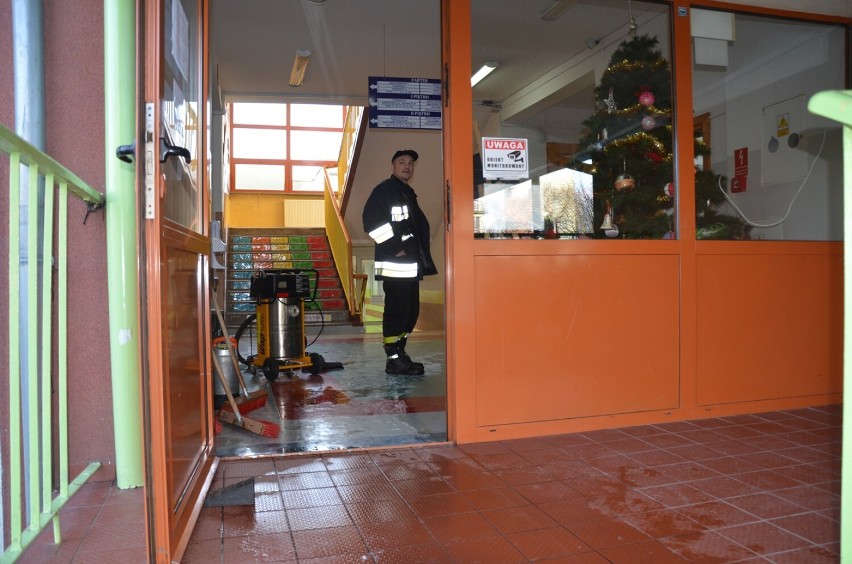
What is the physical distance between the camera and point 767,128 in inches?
157

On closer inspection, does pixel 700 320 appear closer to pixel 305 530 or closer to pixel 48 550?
pixel 305 530

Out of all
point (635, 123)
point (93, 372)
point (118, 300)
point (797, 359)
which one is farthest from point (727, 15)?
point (93, 372)

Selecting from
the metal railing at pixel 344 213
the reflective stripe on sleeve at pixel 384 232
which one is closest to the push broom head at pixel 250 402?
the reflective stripe on sleeve at pixel 384 232

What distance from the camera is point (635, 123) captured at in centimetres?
360

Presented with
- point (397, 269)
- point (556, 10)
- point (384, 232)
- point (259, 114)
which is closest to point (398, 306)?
point (397, 269)

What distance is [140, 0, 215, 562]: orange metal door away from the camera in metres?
1.72

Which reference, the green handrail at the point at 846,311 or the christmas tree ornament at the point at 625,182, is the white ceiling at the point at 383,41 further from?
the green handrail at the point at 846,311

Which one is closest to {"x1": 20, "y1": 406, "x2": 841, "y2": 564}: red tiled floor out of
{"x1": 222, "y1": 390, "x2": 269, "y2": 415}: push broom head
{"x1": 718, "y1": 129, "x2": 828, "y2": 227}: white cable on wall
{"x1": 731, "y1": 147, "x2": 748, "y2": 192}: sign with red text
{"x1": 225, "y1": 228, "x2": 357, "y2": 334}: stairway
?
{"x1": 222, "y1": 390, "x2": 269, "y2": 415}: push broom head

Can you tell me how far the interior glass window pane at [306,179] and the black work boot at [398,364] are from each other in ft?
41.3

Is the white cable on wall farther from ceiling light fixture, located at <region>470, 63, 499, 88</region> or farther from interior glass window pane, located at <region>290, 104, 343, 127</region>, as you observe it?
interior glass window pane, located at <region>290, 104, 343, 127</region>

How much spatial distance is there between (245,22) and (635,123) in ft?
12.0

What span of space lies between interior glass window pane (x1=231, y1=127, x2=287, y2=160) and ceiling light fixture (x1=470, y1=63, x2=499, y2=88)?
1476 cm

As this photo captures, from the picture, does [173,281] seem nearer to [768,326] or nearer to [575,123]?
[575,123]

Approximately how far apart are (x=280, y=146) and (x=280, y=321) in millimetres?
13095
